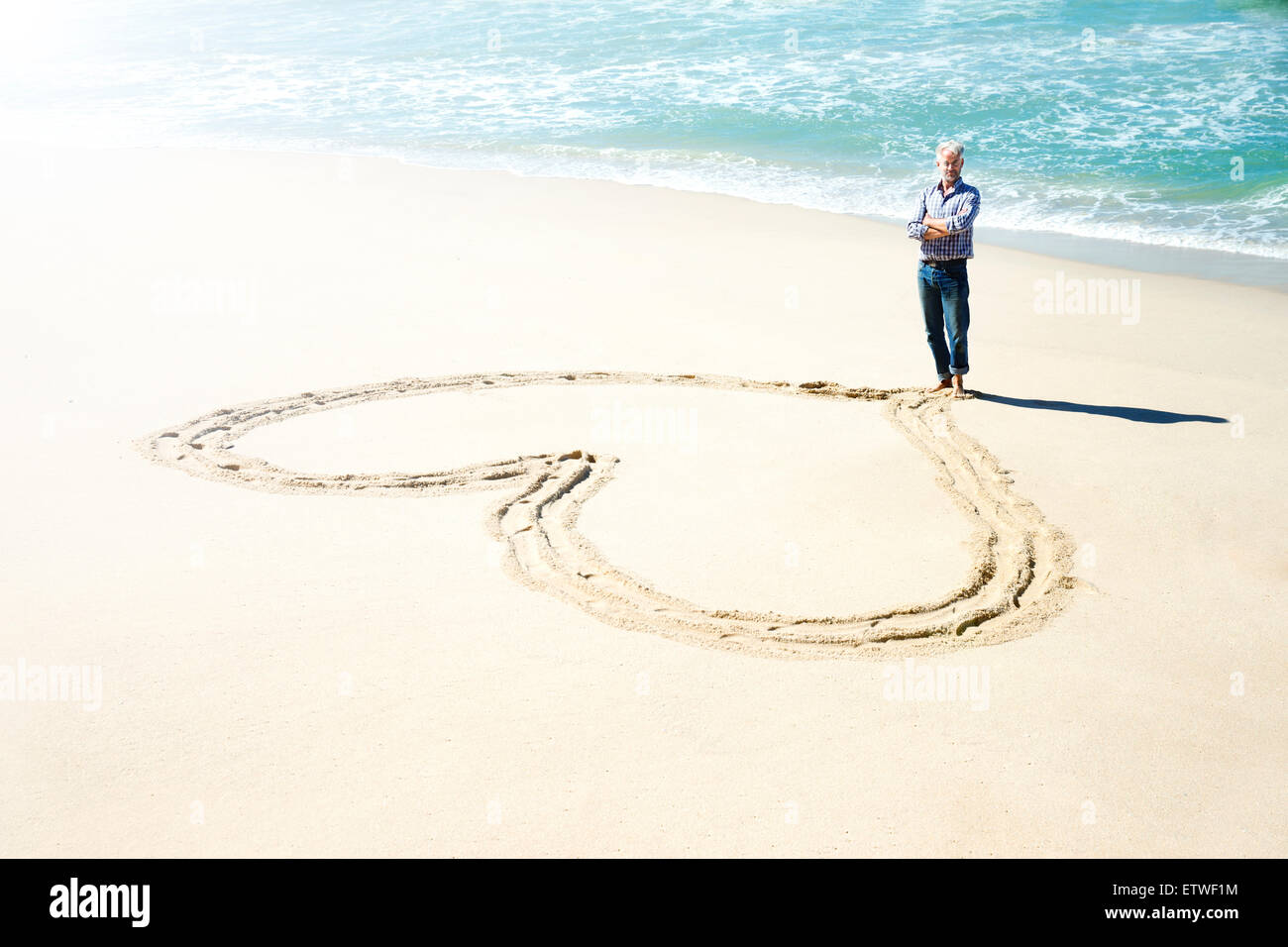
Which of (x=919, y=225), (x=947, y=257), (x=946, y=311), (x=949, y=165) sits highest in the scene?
(x=949, y=165)

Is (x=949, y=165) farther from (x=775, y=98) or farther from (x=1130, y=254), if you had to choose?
(x=775, y=98)

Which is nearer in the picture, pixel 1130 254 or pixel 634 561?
pixel 634 561

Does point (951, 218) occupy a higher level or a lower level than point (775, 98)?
lower

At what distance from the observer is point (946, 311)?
7312 mm

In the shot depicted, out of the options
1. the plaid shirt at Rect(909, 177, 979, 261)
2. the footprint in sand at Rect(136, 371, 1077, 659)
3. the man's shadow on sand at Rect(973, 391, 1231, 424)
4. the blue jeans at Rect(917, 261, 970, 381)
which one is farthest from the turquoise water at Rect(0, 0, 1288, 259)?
the footprint in sand at Rect(136, 371, 1077, 659)

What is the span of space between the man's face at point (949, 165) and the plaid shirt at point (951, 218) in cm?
5

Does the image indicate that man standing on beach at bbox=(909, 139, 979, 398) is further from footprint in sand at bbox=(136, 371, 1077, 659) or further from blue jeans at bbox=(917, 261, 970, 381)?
footprint in sand at bbox=(136, 371, 1077, 659)

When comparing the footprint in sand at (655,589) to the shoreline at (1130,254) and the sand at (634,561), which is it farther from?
the shoreline at (1130,254)

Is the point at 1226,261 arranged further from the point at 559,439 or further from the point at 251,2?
the point at 251,2

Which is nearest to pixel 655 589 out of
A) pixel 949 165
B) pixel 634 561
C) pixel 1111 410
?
pixel 634 561

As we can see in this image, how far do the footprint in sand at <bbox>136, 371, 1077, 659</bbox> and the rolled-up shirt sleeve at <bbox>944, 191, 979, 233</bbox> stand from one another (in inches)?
48.1

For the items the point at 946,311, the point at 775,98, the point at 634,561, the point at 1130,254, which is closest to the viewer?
the point at 634,561

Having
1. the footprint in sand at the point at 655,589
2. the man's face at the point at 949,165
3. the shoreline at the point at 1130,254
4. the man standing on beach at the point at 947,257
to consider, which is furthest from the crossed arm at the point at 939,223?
the shoreline at the point at 1130,254

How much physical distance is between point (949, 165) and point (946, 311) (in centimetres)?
104
